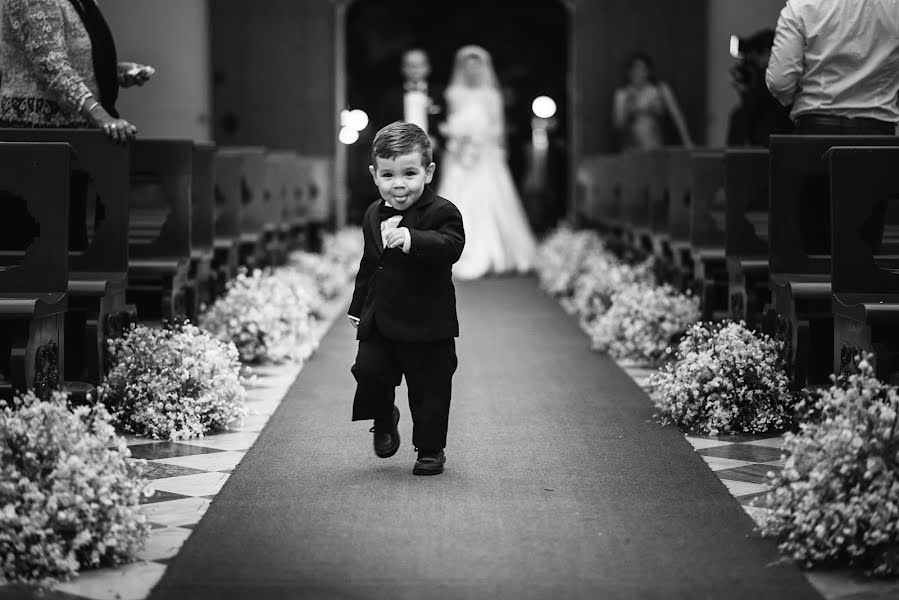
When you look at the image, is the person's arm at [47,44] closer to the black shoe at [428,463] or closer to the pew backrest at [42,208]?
the pew backrest at [42,208]

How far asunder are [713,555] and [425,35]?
72.9 ft

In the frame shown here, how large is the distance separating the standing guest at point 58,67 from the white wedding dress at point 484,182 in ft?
30.9

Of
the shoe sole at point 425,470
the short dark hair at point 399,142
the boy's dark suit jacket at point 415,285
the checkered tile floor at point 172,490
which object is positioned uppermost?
the short dark hair at point 399,142

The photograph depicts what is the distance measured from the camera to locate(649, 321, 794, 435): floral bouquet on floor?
5.69 meters

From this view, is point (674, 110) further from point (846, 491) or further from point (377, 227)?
point (846, 491)

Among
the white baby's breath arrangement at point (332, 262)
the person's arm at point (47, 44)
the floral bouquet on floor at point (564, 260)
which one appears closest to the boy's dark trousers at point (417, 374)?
→ the person's arm at point (47, 44)

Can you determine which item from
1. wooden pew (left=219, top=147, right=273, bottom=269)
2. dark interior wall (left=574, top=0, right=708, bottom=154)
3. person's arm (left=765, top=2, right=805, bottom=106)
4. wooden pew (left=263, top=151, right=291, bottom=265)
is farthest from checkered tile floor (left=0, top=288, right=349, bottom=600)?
dark interior wall (left=574, top=0, right=708, bottom=154)

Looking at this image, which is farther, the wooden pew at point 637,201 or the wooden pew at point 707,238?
the wooden pew at point 637,201

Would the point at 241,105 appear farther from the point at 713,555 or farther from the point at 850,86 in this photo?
the point at 713,555

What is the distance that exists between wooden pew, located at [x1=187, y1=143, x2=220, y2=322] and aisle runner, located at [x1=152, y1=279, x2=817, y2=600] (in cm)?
158

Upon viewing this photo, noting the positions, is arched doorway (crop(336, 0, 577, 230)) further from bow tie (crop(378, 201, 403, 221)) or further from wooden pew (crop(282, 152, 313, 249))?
bow tie (crop(378, 201, 403, 221))

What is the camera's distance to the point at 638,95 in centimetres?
1786

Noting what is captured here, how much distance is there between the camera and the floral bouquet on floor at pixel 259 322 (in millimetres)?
7797

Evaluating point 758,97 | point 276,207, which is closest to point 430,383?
point 758,97
